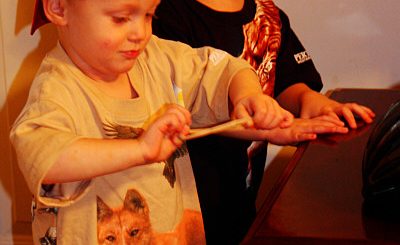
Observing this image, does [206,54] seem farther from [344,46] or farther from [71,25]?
[344,46]

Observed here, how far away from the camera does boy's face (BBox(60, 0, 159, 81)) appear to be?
0.51 meters

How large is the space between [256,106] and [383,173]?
0.15m

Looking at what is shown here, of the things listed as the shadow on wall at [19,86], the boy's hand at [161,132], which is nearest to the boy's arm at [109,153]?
the boy's hand at [161,132]

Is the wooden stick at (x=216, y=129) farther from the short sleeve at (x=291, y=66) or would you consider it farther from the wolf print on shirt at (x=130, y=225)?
the short sleeve at (x=291, y=66)

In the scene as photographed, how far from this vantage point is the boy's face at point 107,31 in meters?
0.51

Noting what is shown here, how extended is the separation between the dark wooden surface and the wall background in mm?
476

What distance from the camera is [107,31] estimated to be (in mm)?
513

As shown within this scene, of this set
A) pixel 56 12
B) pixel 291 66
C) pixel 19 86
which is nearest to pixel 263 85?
pixel 291 66

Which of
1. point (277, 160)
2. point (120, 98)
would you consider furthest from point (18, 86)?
point (120, 98)

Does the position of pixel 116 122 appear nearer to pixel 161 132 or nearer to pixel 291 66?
pixel 161 132

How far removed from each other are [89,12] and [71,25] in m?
0.03

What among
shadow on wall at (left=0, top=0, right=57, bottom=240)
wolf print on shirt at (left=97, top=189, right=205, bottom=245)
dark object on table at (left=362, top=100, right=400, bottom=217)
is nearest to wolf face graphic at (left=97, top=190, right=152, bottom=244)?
wolf print on shirt at (left=97, top=189, right=205, bottom=245)

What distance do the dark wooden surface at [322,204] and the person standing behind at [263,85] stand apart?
0.08 metres

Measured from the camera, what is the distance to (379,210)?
444mm
